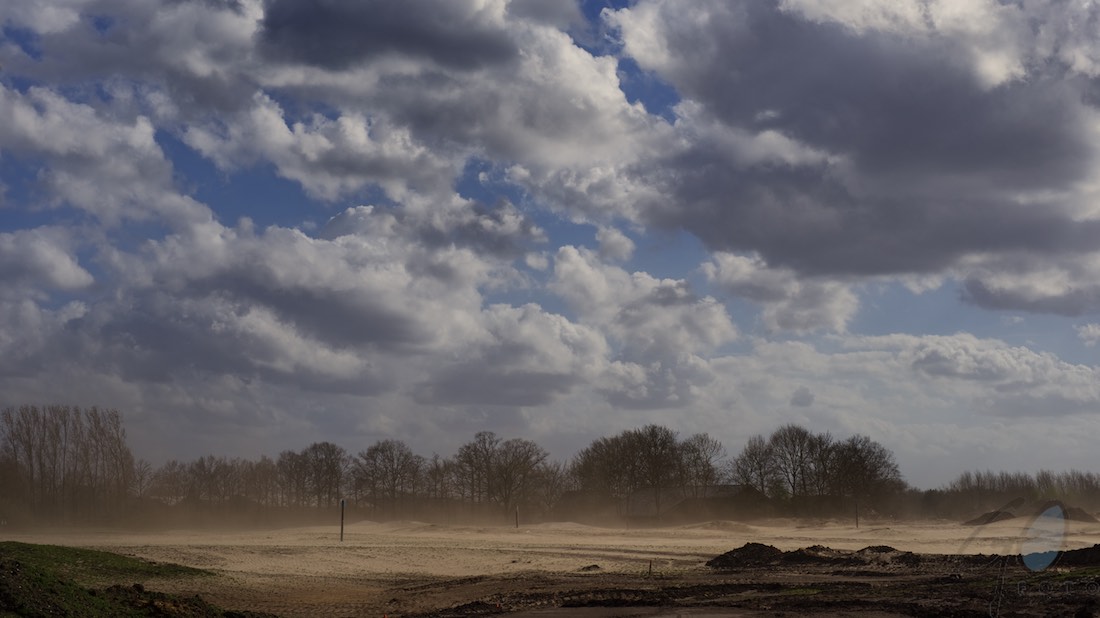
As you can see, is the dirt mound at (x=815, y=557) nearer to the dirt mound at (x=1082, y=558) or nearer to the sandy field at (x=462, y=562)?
the sandy field at (x=462, y=562)

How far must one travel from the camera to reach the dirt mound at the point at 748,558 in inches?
1714

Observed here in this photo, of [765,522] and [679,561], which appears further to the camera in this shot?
[765,522]

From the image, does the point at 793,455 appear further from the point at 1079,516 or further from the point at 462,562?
the point at 462,562

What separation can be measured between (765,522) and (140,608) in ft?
300

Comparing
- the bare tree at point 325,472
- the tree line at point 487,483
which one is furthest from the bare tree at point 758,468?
the bare tree at point 325,472

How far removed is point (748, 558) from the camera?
147 ft

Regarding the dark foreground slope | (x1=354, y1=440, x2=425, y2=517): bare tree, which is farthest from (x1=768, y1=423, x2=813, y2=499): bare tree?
the dark foreground slope

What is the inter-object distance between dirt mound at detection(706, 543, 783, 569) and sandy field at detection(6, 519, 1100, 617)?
4.84 ft

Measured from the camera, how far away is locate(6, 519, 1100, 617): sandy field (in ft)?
104

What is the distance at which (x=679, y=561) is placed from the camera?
49.8 meters

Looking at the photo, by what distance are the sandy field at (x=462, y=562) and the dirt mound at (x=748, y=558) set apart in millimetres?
1476

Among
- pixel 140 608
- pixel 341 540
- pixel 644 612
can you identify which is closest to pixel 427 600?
pixel 644 612

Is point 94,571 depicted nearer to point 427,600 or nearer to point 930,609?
point 427,600

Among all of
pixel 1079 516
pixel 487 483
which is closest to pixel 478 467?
pixel 487 483
